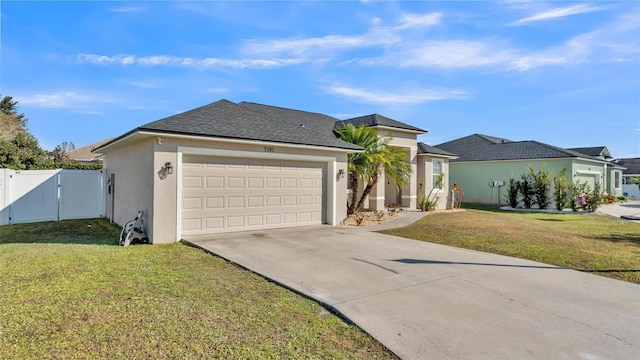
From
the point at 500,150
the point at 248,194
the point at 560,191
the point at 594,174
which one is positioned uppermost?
the point at 500,150

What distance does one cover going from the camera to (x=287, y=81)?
15.3m

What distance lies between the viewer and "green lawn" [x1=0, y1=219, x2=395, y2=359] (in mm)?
3201

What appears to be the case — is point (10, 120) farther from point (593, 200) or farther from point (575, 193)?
point (593, 200)

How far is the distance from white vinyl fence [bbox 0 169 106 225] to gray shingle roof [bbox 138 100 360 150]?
653 cm

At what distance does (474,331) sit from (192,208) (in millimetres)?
7717

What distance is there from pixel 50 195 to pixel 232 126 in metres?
8.26

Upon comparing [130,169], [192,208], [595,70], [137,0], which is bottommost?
[192,208]

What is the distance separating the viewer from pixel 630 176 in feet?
131

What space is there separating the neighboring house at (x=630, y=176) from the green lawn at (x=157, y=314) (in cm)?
4532

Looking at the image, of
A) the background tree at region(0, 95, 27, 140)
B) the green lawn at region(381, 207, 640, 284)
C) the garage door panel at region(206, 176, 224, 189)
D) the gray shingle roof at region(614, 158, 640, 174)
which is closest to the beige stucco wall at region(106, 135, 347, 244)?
the garage door panel at region(206, 176, 224, 189)

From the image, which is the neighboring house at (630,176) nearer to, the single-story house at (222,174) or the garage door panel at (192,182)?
the single-story house at (222,174)

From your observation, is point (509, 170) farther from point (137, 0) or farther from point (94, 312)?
point (94, 312)

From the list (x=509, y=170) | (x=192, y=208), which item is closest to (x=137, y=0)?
(x=192, y=208)

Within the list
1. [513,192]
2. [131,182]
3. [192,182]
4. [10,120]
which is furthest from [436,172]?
[10,120]
